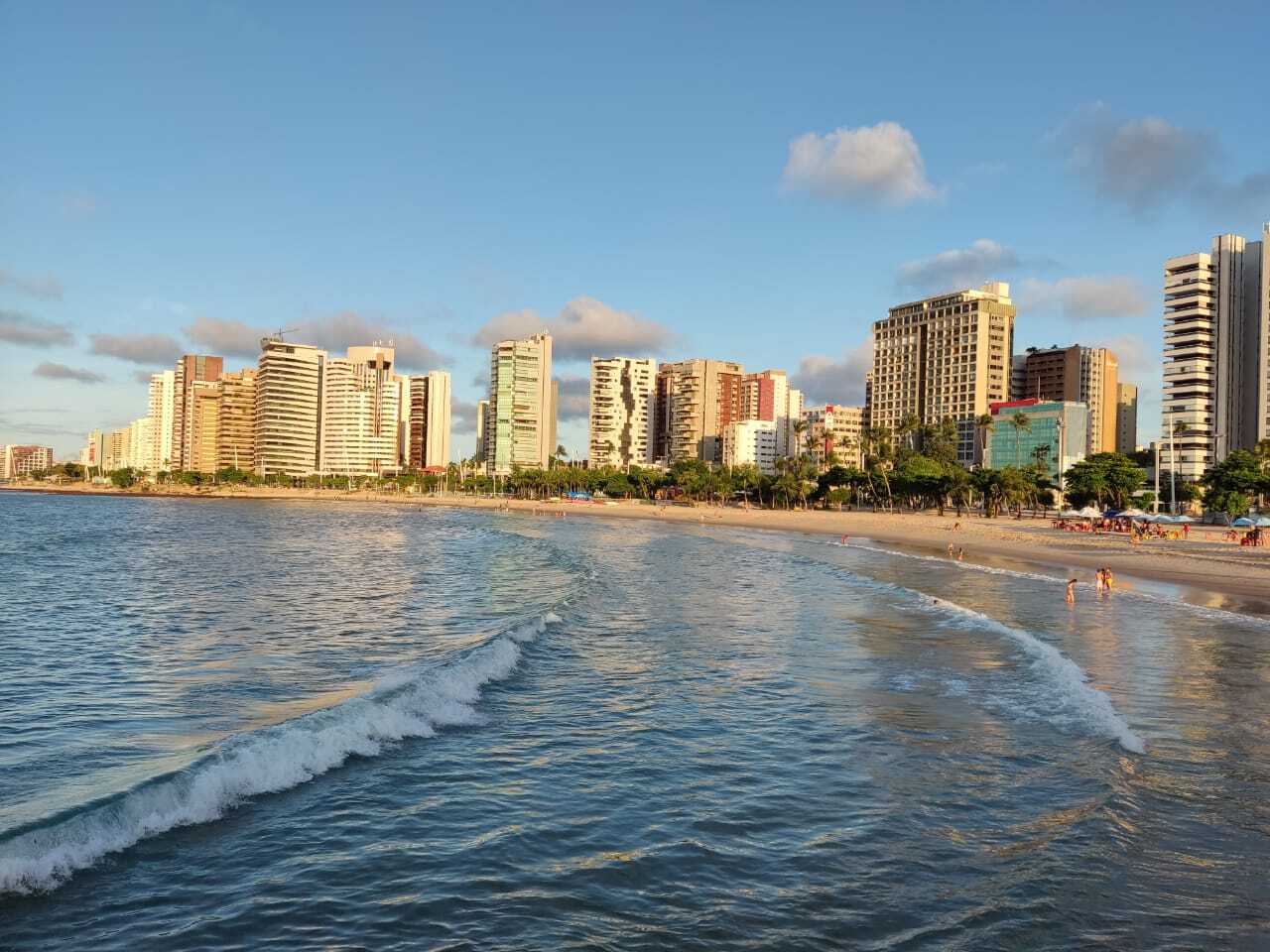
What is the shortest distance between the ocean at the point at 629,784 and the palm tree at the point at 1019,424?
451 feet

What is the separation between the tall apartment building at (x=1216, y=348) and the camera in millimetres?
156000

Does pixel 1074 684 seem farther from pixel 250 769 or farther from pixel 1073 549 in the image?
pixel 1073 549

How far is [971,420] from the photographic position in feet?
645

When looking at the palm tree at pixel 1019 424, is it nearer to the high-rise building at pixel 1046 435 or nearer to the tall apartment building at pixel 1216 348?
the high-rise building at pixel 1046 435

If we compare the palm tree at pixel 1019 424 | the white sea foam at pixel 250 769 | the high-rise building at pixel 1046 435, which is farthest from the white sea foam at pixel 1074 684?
the high-rise building at pixel 1046 435

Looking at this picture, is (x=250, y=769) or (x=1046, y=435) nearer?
(x=250, y=769)

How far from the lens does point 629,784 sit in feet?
43.9

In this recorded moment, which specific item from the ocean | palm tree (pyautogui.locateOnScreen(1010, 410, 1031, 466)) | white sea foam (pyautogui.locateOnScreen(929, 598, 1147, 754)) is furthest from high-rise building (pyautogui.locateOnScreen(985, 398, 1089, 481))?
the ocean

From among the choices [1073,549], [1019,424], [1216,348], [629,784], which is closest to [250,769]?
[629,784]

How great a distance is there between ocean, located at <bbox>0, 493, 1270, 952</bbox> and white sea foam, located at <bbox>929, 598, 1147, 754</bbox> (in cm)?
11

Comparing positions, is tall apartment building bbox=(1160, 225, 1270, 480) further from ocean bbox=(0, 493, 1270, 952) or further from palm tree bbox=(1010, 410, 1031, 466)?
ocean bbox=(0, 493, 1270, 952)

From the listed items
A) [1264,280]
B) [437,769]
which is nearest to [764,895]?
[437,769]

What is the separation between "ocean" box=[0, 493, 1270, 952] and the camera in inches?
363

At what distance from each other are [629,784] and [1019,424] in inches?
6340
